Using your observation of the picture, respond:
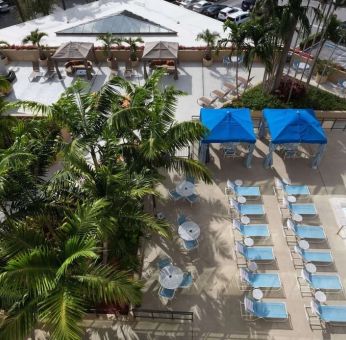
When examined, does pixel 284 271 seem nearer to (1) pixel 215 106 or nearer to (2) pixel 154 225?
(2) pixel 154 225

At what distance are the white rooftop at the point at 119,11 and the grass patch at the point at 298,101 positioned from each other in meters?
8.18

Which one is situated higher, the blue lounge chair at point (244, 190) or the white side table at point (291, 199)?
the white side table at point (291, 199)

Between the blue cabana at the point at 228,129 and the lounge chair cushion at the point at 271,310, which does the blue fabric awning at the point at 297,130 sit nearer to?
the blue cabana at the point at 228,129

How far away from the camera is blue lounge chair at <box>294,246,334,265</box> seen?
11336 mm

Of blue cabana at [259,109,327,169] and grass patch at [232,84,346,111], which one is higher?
blue cabana at [259,109,327,169]

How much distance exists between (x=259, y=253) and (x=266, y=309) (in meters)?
2.01

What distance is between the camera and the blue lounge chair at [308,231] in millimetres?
12023

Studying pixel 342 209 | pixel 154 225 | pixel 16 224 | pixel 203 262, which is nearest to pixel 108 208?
pixel 154 225

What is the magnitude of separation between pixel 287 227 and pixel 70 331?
30.1ft

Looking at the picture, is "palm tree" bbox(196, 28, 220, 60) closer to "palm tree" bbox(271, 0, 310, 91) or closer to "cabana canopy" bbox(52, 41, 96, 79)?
"palm tree" bbox(271, 0, 310, 91)

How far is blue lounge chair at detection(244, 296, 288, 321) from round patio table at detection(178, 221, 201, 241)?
2.73 meters

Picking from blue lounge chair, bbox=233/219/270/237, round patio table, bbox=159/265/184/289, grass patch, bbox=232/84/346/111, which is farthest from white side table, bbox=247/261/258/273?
grass patch, bbox=232/84/346/111

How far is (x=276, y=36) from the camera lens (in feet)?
50.1

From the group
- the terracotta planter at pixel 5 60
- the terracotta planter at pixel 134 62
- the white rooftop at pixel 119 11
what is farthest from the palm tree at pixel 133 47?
the terracotta planter at pixel 5 60
